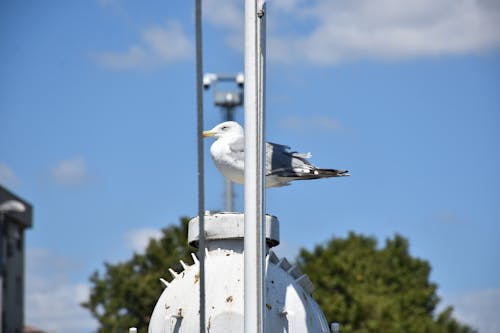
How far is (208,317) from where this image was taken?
11.1m

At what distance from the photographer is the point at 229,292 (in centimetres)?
1121

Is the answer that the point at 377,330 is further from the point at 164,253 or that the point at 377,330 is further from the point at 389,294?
the point at 389,294

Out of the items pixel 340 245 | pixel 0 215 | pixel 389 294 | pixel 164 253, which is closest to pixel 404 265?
pixel 340 245

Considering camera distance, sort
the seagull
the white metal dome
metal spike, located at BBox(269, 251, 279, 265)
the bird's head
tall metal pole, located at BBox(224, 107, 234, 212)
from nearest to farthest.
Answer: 1. the white metal dome
2. metal spike, located at BBox(269, 251, 279, 265)
3. the seagull
4. the bird's head
5. tall metal pole, located at BBox(224, 107, 234, 212)

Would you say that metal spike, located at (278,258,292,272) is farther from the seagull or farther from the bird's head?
the bird's head

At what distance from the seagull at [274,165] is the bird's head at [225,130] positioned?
734mm

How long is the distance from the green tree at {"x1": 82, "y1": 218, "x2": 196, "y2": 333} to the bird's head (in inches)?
1647

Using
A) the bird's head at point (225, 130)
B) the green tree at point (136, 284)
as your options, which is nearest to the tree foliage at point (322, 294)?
the green tree at point (136, 284)

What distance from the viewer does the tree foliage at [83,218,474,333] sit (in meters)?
57.5

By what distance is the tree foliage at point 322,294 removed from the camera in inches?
2265

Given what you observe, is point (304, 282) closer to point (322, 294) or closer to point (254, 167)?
point (254, 167)

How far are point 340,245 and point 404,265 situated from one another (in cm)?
1096

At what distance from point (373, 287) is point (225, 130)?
188 feet

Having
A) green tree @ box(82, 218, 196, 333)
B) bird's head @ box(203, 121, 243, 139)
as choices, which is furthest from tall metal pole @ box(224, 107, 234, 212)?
bird's head @ box(203, 121, 243, 139)
